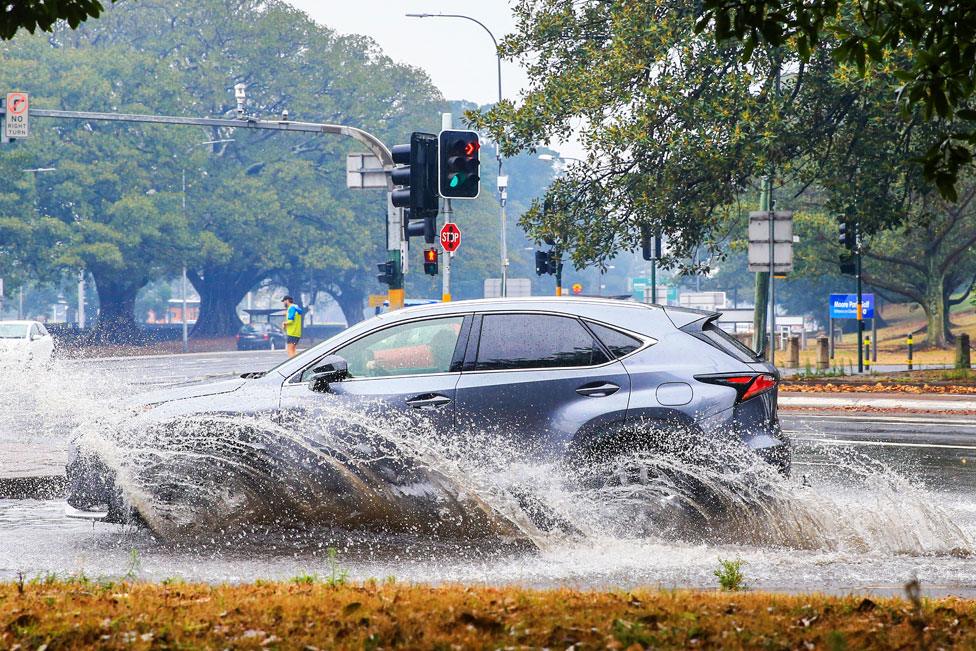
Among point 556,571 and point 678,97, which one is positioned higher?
point 678,97

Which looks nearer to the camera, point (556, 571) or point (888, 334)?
point (556, 571)

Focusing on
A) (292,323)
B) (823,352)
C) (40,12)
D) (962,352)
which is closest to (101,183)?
(292,323)

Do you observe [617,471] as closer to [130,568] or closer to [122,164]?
[130,568]

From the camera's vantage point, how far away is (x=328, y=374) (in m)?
8.68

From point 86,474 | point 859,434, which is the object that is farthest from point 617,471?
point 859,434

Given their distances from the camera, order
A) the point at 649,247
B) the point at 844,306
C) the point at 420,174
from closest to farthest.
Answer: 1. the point at 420,174
2. the point at 649,247
3. the point at 844,306

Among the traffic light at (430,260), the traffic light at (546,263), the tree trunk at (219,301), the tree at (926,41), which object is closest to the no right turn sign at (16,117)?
the traffic light at (430,260)

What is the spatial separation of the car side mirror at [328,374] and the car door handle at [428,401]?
48 cm

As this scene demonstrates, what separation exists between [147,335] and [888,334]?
41679mm

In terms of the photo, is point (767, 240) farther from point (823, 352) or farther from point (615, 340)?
point (615, 340)

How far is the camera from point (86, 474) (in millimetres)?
8703

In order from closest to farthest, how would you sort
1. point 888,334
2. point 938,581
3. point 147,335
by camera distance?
point 938,581
point 147,335
point 888,334

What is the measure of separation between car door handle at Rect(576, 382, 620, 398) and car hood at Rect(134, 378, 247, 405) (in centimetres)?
233

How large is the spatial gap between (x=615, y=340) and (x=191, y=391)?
2.91 m
